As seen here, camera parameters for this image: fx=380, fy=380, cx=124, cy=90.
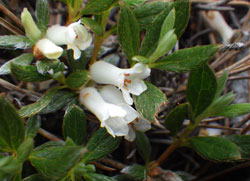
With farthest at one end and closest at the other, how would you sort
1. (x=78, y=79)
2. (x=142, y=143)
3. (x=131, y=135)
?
(x=142, y=143), (x=131, y=135), (x=78, y=79)

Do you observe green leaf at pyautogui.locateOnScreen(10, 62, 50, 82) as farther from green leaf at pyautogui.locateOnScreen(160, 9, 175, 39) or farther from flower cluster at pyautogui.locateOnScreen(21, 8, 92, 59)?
green leaf at pyautogui.locateOnScreen(160, 9, 175, 39)

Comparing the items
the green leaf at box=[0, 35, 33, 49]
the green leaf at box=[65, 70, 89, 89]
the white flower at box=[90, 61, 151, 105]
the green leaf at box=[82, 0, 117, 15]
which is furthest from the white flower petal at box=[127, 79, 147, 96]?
the green leaf at box=[0, 35, 33, 49]

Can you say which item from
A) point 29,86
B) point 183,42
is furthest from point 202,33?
point 29,86

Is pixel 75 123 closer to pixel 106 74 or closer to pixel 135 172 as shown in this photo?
pixel 106 74

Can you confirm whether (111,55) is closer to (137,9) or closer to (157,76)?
(157,76)

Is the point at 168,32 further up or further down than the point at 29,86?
further up

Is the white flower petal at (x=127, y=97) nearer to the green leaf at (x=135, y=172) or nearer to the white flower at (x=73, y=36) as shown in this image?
the white flower at (x=73, y=36)

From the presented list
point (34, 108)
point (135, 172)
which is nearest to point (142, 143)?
point (135, 172)
